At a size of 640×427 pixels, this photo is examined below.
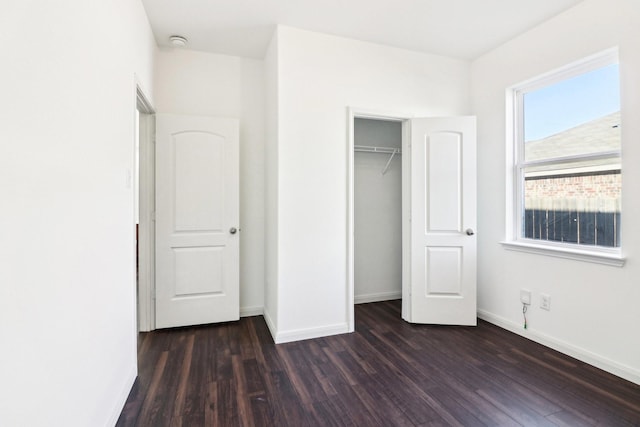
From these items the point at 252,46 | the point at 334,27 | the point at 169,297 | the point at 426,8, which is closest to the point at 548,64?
the point at 426,8

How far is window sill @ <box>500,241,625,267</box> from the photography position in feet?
7.41

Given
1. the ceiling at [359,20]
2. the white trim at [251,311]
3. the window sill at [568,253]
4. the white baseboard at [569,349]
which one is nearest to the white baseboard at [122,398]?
the white trim at [251,311]

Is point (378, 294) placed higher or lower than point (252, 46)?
lower

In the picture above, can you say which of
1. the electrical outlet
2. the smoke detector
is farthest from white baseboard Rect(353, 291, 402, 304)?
the smoke detector

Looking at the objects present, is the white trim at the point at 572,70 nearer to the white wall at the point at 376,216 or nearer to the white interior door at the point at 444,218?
the white interior door at the point at 444,218

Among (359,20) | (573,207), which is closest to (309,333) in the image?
(573,207)

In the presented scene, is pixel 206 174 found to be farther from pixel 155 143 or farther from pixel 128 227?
pixel 128 227

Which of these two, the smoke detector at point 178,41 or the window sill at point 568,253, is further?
the smoke detector at point 178,41

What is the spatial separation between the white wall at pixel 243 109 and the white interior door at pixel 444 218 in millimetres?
1608

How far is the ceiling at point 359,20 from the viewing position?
249cm

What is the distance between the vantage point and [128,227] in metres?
2.11

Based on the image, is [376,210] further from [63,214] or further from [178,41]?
[63,214]

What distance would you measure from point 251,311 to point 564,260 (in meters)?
2.91

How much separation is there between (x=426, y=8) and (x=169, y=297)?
11.1 feet
